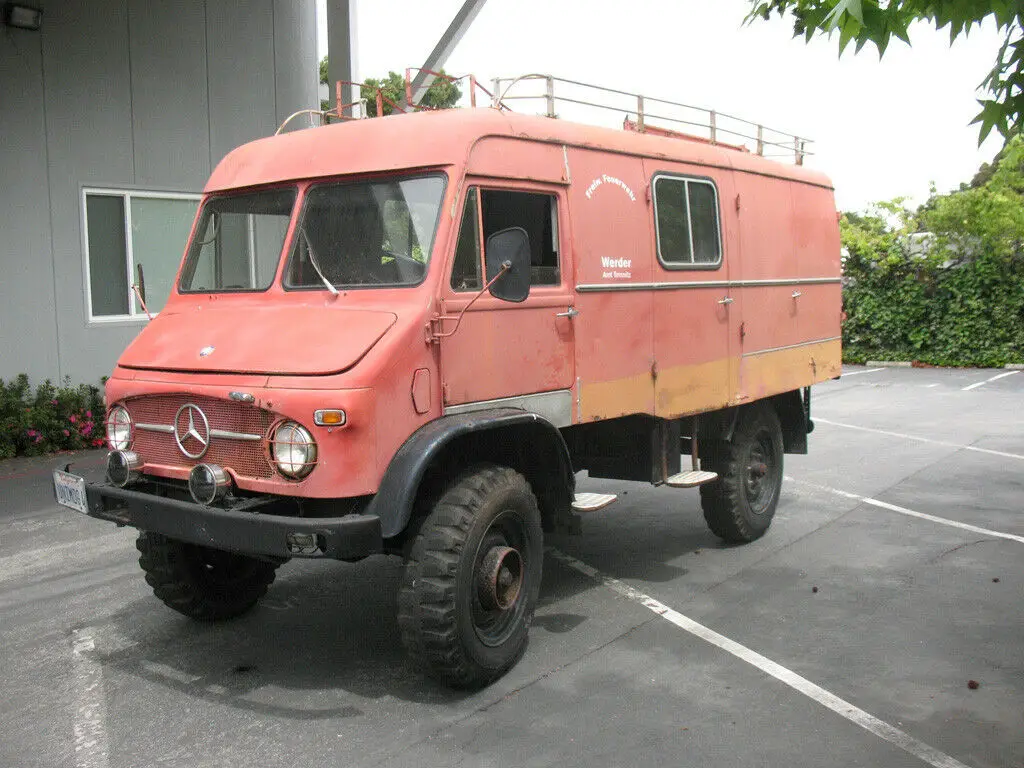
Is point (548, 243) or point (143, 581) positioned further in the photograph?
point (143, 581)

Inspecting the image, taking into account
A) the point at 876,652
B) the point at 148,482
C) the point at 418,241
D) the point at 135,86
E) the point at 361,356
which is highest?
the point at 135,86

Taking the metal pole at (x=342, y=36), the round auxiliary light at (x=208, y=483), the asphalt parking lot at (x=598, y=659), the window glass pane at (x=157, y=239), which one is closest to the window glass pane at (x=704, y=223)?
the asphalt parking lot at (x=598, y=659)

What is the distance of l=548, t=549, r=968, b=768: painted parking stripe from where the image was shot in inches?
171

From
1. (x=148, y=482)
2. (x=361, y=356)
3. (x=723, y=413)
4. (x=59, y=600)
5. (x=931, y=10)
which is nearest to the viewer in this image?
(x=931, y=10)

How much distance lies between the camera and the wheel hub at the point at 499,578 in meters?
4.97

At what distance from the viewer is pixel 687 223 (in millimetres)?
6910

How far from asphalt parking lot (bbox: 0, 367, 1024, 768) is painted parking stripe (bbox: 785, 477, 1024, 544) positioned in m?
0.06

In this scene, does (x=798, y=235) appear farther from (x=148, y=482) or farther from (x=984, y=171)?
(x=984, y=171)

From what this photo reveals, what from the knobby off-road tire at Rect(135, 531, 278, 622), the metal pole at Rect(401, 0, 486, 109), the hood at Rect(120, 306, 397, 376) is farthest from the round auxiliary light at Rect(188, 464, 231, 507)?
the metal pole at Rect(401, 0, 486, 109)

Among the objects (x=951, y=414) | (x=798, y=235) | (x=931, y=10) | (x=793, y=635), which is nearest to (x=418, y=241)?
(x=931, y=10)

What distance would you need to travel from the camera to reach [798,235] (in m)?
8.36

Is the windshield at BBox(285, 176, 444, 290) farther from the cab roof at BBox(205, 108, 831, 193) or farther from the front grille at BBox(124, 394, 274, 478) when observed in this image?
the front grille at BBox(124, 394, 274, 478)

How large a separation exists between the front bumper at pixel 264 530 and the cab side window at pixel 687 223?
3037mm

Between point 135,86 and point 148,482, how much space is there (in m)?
8.76
